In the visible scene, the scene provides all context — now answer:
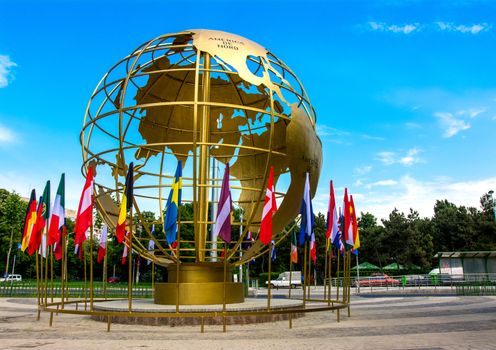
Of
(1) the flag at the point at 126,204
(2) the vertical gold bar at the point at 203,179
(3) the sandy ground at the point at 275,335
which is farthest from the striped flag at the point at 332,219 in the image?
(1) the flag at the point at 126,204

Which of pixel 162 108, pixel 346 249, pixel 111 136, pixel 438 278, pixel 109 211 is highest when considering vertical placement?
pixel 162 108

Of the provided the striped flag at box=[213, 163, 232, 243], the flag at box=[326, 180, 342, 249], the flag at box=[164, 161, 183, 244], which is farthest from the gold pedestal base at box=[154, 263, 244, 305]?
the flag at box=[326, 180, 342, 249]

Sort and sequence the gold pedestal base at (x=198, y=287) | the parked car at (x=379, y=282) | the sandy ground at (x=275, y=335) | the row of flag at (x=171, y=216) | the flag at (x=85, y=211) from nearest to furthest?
the sandy ground at (x=275, y=335) < the row of flag at (x=171, y=216) < the flag at (x=85, y=211) < the gold pedestal base at (x=198, y=287) < the parked car at (x=379, y=282)

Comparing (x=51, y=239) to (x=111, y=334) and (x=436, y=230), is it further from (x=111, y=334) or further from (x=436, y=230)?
(x=436, y=230)

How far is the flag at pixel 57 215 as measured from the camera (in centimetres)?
1180

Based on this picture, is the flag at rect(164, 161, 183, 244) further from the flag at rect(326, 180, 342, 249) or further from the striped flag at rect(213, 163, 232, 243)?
the flag at rect(326, 180, 342, 249)

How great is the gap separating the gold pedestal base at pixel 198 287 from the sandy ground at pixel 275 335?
1510mm

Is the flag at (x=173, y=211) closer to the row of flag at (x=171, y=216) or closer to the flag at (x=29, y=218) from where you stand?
the row of flag at (x=171, y=216)

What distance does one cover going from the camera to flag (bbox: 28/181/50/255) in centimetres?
1217

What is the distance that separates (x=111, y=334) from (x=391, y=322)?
6.82 metres

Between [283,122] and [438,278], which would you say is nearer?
[283,122]

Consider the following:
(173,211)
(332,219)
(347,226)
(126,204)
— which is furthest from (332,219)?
(126,204)

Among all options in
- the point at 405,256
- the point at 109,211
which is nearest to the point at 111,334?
the point at 109,211

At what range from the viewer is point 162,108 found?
1598 cm
